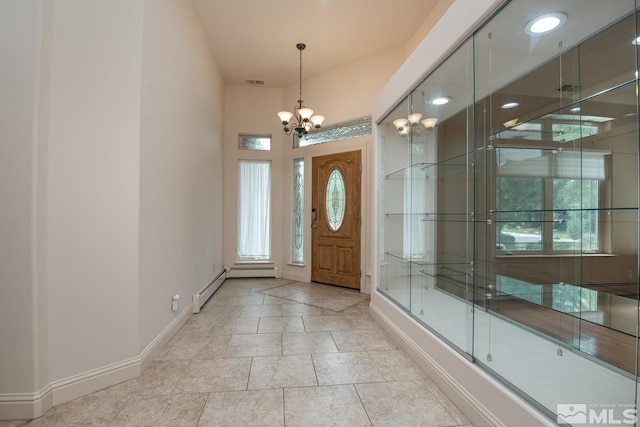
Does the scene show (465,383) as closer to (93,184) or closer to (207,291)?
(93,184)

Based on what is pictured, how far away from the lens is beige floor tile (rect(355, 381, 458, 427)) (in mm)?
1789

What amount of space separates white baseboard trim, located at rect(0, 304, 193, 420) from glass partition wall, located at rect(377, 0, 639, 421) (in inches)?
89.4

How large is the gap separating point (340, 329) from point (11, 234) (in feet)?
9.11

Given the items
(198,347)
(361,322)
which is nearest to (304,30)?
(361,322)

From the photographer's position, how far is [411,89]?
284cm

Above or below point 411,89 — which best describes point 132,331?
below

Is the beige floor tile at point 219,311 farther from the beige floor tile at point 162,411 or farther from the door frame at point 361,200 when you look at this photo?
the door frame at point 361,200

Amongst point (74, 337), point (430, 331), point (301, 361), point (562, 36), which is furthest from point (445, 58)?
point (74, 337)

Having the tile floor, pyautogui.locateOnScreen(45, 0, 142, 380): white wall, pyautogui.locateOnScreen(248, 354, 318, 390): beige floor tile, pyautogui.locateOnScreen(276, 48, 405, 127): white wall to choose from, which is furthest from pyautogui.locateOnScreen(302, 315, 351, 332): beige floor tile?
pyautogui.locateOnScreen(276, 48, 405, 127): white wall

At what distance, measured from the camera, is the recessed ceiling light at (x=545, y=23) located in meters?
2.02

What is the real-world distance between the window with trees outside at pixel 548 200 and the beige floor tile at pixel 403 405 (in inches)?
58.3

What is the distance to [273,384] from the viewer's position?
219cm

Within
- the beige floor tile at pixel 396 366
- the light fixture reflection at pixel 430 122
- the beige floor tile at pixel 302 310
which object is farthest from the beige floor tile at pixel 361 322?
the light fixture reflection at pixel 430 122

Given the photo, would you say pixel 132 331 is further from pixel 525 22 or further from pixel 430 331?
pixel 525 22
